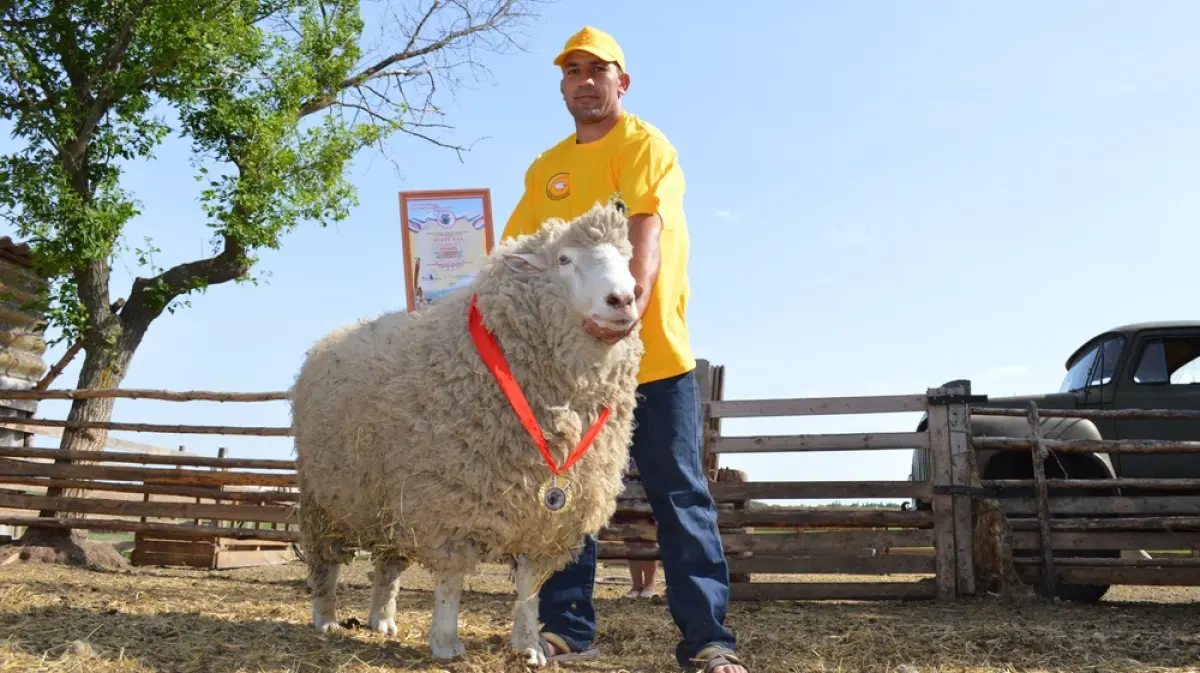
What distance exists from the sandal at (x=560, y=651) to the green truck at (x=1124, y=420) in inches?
200

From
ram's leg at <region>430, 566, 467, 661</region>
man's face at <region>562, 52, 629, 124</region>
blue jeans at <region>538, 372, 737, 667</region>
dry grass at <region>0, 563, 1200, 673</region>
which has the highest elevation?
man's face at <region>562, 52, 629, 124</region>

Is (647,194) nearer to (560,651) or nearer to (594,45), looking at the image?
(594,45)

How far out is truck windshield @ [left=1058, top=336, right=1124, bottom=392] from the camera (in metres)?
8.69

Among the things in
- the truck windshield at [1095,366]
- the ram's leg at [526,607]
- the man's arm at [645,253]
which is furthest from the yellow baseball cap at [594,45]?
the truck windshield at [1095,366]

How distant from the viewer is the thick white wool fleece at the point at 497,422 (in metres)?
3.50

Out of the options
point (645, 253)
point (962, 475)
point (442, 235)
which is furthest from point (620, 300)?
point (962, 475)

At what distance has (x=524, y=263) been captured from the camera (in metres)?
3.67

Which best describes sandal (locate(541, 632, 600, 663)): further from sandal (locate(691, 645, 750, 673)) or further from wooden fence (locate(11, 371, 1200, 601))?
wooden fence (locate(11, 371, 1200, 601))

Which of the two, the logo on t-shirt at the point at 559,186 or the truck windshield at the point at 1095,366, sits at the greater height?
the logo on t-shirt at the point at 559,186

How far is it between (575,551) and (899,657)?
1.67 metres

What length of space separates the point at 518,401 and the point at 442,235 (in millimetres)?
3022

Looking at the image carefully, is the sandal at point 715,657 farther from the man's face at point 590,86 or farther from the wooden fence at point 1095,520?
the wooden fence at point 1095,520

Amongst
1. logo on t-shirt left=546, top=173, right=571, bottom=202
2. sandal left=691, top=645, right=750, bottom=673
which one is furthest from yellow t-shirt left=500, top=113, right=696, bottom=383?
sandal left=691, top=645, right=750, bottom=673

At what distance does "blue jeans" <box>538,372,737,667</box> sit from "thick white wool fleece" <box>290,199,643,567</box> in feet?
0.49
